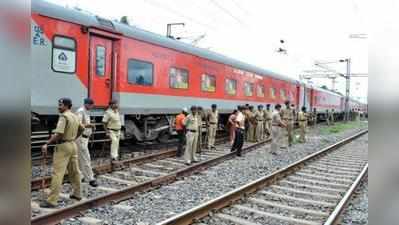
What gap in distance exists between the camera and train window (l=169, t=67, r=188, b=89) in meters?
11.8

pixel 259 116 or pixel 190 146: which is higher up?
pixel 259 116

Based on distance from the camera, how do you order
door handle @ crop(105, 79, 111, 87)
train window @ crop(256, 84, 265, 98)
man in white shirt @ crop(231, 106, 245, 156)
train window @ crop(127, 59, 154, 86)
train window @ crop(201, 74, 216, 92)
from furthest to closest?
train window @ crop(256, 84, 265, 98) < train window @ crop(201, 74, 216, 92) < man in white shirt @ crop(231, 106, 245, 156) < train window @ crop(127, 59, 154, 86) < door handle @ crop(105, 79, 111, 87)

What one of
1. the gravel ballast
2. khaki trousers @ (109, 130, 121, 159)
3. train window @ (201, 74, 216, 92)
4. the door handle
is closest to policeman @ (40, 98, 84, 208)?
the gravel ballast

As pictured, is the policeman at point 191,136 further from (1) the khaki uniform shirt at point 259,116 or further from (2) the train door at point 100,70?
(1) the khaki uniform shirt at point 259,116

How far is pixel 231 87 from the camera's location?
15945mm

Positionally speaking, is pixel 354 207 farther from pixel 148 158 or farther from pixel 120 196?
pixel 148 158

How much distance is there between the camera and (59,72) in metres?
8.12

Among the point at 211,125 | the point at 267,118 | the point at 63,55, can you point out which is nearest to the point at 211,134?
the point at 211,125

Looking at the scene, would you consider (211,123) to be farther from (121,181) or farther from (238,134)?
(121,181)

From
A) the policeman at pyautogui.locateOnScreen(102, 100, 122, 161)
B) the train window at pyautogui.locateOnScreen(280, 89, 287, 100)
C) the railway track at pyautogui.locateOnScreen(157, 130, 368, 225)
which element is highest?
the train window at pyautogui.locateOnScreen(280, 89, 287, 100)

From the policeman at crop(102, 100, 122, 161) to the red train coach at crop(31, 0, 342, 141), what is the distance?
74 centimetres

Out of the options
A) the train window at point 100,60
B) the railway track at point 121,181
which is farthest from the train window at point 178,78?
the train window at point 100,60

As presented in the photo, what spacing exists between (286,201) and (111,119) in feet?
13.5

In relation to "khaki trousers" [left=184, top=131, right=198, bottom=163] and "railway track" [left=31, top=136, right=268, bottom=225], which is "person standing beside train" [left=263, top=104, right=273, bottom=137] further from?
"khaki trousers" [left=184, top=131, right=198, bottom=163]
